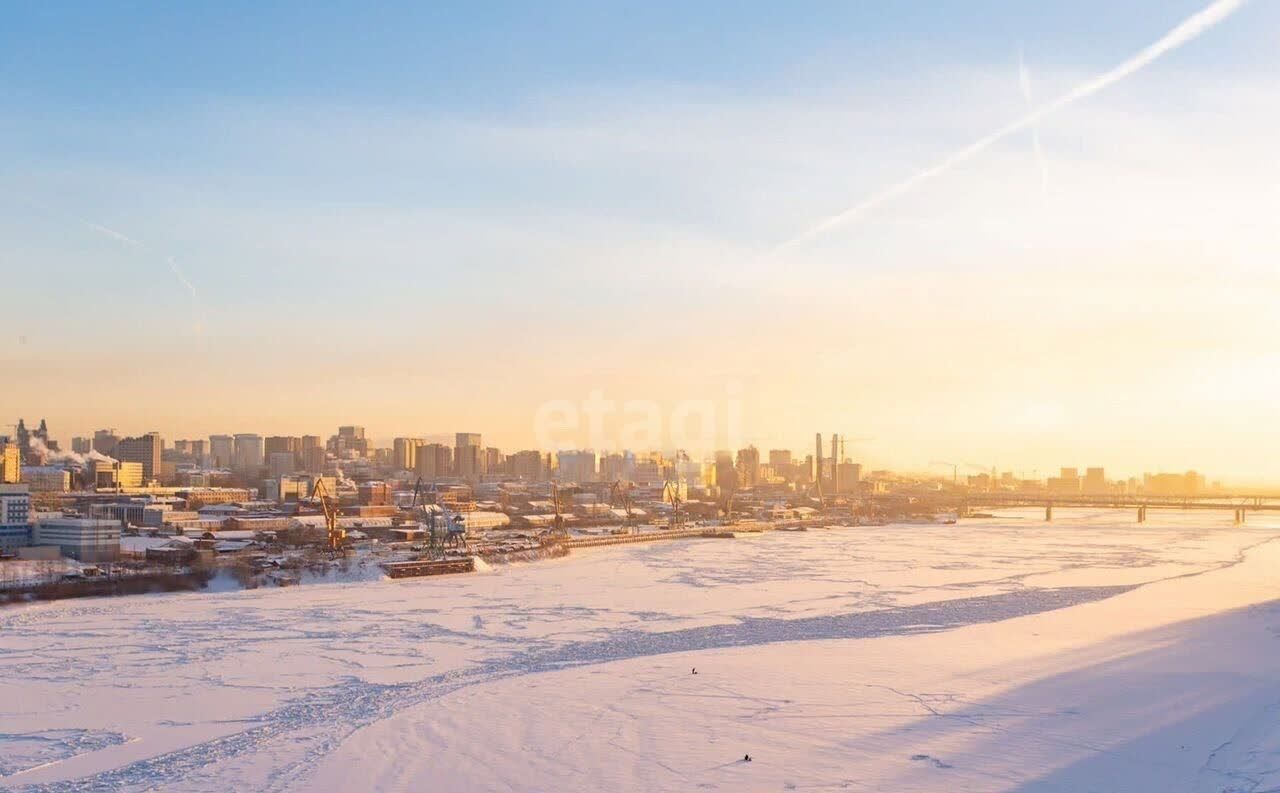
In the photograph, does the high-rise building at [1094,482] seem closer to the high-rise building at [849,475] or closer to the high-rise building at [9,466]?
the high-rise building at [849,475]

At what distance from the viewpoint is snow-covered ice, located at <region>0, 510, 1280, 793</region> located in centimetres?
912

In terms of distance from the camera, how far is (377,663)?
14.9 meters

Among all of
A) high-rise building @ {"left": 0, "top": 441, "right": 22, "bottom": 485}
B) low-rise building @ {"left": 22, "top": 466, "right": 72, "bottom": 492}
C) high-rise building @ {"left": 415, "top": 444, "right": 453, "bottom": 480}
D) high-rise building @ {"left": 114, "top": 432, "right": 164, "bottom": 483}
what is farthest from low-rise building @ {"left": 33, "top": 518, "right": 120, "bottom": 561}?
high-rise building @ {"left": 415, "top": 444, "right": 453, "bottom": 480}

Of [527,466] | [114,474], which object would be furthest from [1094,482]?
[114,474]

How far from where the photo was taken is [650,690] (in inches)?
496

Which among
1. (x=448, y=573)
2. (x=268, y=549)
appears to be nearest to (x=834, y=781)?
(x=448, y=573)

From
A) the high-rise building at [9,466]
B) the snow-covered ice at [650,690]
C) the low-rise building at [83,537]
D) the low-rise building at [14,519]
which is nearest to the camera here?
the snow-covered ice at [650,690]

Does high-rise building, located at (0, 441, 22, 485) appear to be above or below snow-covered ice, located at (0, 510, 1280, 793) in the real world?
above

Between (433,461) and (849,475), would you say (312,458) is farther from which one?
(849,475)

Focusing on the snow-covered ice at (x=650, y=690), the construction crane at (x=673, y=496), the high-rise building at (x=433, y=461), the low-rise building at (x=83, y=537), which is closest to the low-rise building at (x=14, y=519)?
the low-rise building at (x=83, y=537)

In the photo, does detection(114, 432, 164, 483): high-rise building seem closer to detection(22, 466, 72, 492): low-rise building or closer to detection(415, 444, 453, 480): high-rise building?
detection(22, 466, 72, 492): low-rise building

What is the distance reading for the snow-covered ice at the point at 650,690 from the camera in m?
9.12

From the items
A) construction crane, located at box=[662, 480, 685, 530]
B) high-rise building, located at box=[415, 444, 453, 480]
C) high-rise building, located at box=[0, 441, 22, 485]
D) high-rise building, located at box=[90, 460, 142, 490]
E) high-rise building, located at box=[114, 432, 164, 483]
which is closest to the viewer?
high-rise building, located at box=[0, 441, 22, 485]

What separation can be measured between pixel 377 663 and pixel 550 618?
5.90 m
